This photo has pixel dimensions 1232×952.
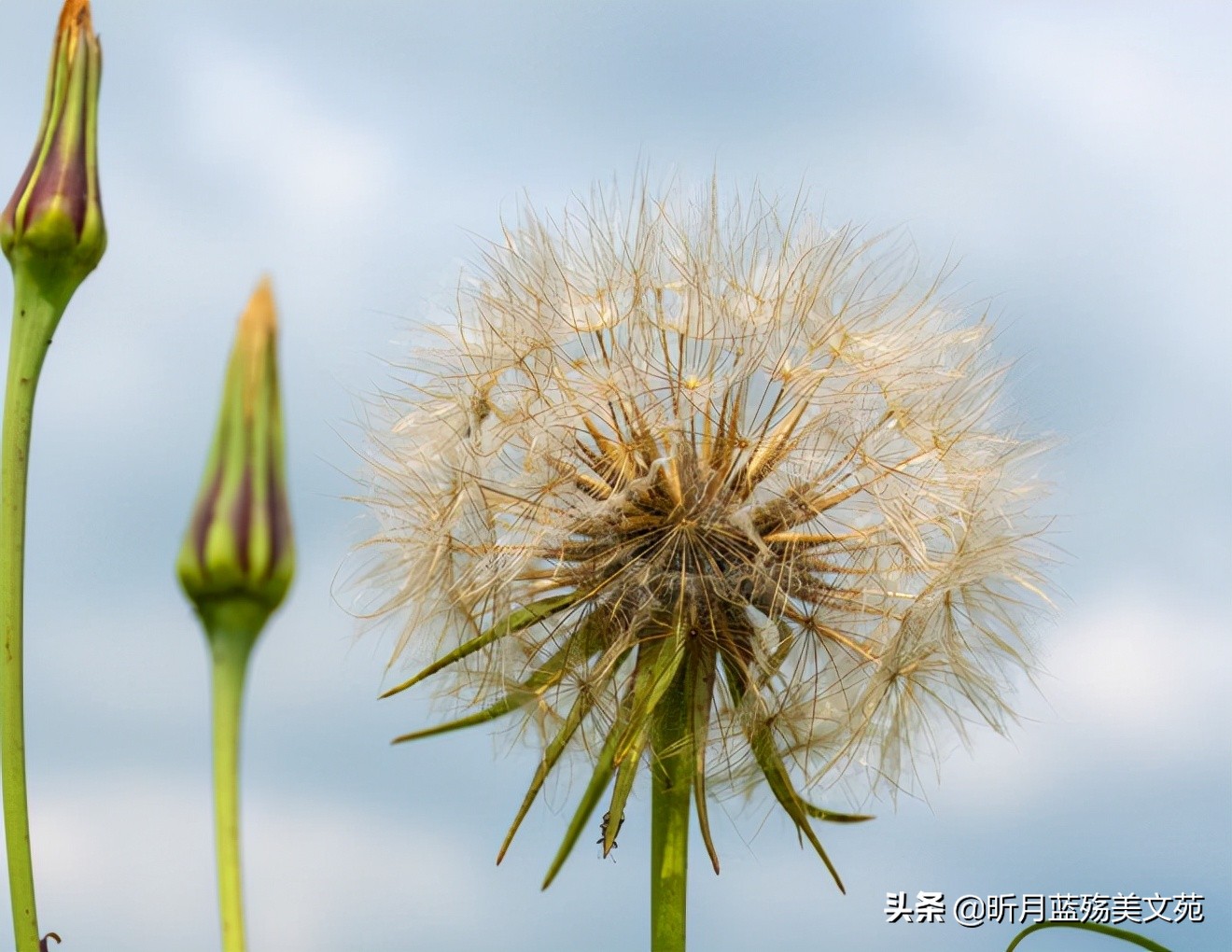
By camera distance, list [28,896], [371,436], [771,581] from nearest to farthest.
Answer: [28,896] → [771,581] → [371,436]

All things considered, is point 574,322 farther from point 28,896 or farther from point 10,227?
point 28,896

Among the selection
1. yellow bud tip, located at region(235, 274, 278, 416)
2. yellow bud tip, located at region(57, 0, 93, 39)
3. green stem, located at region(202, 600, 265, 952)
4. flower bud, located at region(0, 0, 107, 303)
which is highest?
yellow bud tip, located at region(57, 0, 93, 39)

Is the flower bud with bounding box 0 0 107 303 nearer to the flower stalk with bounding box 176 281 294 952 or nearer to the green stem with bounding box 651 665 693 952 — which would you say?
the flower stalk with bounding box 176 281 294 952

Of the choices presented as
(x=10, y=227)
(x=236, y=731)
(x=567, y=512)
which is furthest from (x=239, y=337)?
(x=567, y=512)

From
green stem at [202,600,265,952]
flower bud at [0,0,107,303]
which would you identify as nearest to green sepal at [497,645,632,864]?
flower bud at [0,0,107,303]

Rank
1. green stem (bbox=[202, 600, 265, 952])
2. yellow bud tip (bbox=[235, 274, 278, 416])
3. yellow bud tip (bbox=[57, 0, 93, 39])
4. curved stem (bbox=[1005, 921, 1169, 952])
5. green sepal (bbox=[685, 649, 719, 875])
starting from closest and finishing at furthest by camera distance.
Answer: yellow bud tip (bbox=[235, 274, 278, 416]) < green stem (bbox=[202, 600, 265, 952]) < yellow bud tip (bbox=[57, 0, 93, 39]) < curved stem (bbox=[1005, 921, 1169, 952]) < green sepal (bbox=[685, 649, 719, 875])
